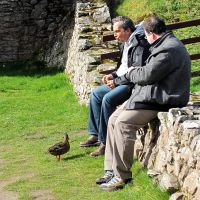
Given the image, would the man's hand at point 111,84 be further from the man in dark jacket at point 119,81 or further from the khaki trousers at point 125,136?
the khaki trousers at point 125,136

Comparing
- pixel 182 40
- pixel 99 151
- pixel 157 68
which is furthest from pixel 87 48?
pixel 157 68

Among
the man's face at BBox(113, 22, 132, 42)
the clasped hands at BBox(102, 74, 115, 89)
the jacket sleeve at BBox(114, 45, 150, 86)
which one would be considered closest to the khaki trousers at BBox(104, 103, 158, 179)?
the jacket sleeve at BBox(114, 45, 150, 86)

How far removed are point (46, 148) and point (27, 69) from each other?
7.87 metres

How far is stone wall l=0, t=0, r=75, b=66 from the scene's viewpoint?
1702 cm

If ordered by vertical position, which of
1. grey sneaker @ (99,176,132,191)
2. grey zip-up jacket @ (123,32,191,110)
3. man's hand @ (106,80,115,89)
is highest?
grey zip-up jacket @ (123,32,191,110)

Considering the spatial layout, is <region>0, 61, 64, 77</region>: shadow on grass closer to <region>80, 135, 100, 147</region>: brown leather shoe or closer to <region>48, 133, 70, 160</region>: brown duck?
<region>80, 135, 100, 147</region>: brown leather shoe

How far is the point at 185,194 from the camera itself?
583 centimetres

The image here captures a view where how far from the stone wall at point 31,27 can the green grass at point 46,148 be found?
2.41m

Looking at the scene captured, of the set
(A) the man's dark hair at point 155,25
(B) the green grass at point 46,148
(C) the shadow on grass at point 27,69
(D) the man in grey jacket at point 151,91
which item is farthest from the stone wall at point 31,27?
(A) the man's dark hair at point 155,25

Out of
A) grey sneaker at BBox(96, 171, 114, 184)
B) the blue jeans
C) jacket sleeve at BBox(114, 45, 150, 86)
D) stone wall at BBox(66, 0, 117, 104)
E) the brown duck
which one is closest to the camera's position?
grey sneaker at BBox(96, 171, 114, 184)

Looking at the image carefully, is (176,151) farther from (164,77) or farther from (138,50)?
(138,50)

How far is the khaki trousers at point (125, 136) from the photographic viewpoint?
6.72 m

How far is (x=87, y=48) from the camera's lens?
12828 millimetres

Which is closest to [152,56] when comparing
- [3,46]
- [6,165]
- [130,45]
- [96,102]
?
[130,45]
